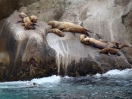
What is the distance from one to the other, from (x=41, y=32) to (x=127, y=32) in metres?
3.71

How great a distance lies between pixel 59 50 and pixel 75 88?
2436 mm

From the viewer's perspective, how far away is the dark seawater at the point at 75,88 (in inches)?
276

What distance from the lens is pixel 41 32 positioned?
34.3ft

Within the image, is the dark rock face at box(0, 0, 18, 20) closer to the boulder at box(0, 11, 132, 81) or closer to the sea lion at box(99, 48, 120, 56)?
the boulder at box(0, 11, 132, 81)

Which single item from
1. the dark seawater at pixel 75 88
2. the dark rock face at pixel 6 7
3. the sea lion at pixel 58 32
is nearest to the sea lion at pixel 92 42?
the sea lion at pixel 58 32

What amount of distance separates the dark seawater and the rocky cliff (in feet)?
1.32

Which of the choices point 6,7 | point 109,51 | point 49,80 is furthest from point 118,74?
point 6,7

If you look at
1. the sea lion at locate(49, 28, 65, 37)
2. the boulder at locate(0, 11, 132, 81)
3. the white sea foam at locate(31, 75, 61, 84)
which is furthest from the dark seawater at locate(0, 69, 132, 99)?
the sea lion at locate(49, 28, 65, 37)

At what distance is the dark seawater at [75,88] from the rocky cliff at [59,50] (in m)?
0.40

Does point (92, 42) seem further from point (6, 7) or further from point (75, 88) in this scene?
point (6, 7)

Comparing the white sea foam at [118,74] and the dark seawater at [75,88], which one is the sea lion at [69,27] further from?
the dark seawater at [75,88]

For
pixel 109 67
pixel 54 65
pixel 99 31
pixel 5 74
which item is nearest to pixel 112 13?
pixel 99 31

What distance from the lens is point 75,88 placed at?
7.93 m

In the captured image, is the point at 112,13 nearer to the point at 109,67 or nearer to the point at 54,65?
the point at 109,67
